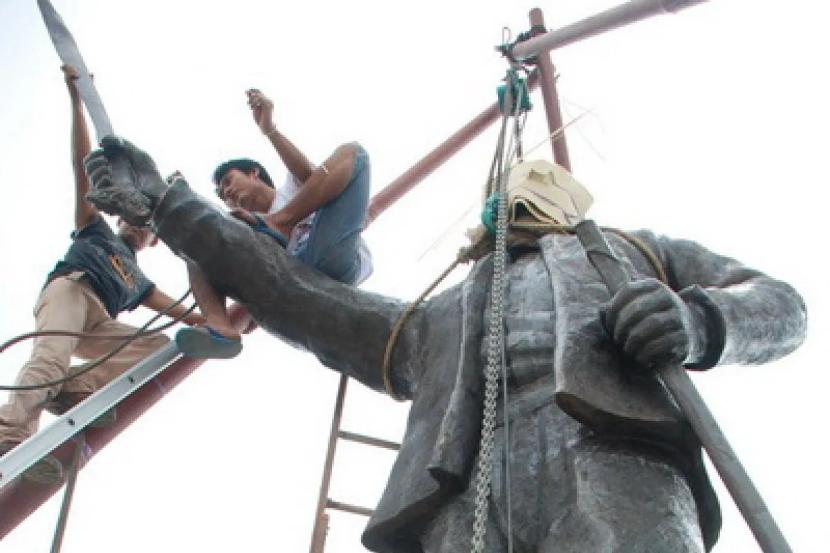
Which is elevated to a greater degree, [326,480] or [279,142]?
[279,142]

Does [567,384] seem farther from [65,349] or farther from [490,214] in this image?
[65,349]

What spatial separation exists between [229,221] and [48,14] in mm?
1496

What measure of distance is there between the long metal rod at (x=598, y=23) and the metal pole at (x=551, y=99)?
13 cm

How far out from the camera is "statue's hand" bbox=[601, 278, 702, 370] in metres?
2.64

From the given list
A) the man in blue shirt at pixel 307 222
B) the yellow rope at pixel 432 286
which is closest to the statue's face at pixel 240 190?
the man in blue shirt at pixel 307 222

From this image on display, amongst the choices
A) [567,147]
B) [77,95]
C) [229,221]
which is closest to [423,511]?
[229,221]

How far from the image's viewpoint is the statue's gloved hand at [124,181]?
4137 millimetres

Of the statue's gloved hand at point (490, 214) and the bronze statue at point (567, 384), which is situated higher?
the statue's gloved hand at point (490, 214)

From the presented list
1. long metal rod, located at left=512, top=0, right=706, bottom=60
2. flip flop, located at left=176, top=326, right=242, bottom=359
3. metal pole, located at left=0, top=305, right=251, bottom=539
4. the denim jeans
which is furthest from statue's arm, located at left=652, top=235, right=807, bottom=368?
long metal rod, located at left=512, top=0, right=706, bottom=60

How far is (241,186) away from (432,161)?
2.36m

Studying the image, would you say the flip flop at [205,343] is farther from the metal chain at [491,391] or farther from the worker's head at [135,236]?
the worker's head at [135,236]

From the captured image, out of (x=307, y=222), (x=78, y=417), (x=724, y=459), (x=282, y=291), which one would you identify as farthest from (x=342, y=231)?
(x=724, y=459)

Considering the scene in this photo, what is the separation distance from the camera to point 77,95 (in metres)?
4.82

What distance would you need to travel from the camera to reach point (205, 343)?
4.03 meters
